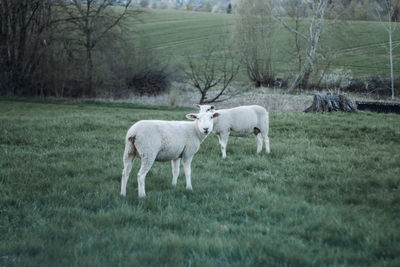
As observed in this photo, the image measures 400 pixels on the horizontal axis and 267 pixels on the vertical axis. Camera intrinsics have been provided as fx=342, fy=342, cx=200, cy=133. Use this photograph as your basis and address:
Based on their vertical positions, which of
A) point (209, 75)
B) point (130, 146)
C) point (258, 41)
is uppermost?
point (258, 41)

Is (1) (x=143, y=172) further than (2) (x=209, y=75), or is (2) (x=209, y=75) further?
(2) (x=209, y=75)

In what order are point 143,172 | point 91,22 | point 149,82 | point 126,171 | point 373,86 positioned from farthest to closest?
point 149,82, point 91,22, point 373,86, point 126,171, point 143,172

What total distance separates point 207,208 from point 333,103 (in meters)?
12.5

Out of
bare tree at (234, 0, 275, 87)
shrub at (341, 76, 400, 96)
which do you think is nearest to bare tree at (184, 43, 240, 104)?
bare tree at (234, 0, 275, 87)

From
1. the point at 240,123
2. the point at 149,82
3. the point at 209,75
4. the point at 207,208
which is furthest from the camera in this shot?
the point at 149,82

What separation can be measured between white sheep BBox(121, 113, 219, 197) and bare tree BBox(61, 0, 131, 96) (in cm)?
2021

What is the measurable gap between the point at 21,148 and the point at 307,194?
23.5ft

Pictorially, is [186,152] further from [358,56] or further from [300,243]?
[358,56]

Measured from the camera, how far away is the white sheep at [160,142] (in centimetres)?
551

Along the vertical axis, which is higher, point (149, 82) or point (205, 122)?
point (205, 122)

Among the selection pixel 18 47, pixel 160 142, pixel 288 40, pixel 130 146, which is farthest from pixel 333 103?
pixel 288 40

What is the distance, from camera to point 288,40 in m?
35.2

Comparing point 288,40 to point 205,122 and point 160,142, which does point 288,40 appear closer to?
point 205,122

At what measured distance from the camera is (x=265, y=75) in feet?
101
